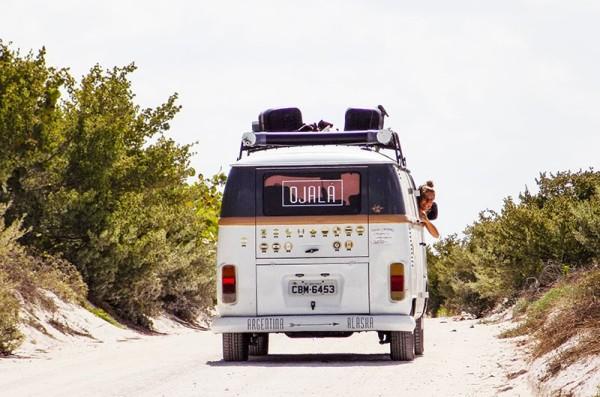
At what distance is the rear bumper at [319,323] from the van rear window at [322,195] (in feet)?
4.45

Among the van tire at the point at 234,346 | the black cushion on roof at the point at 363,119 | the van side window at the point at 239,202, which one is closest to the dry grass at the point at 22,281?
the van tire at the point at 234,346

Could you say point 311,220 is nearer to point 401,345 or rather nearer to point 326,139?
point 326,139

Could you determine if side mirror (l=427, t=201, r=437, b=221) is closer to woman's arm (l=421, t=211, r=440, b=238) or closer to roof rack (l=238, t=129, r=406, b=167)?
woman's arm (l=421, t=211, r=440, b=238)

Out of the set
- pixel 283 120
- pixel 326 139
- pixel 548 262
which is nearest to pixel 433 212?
pixel 326 139

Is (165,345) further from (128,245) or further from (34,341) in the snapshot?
(128,245)

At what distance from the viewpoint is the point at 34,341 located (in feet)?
69.3

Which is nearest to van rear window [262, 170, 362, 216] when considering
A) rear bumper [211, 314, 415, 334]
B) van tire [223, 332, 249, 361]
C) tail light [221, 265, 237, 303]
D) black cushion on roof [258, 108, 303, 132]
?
tail light [221, 265, 237, 303]

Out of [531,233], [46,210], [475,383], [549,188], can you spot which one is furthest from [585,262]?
[475,383]

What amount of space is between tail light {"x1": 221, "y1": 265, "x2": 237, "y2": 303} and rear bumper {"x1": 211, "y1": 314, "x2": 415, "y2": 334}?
272mm

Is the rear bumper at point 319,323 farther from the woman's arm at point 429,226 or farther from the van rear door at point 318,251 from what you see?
the woman's arm at point 429,226

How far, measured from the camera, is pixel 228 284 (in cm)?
1655

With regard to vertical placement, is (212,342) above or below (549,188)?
below

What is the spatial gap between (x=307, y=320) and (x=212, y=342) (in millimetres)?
7019

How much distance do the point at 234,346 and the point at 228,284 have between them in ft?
3.19
